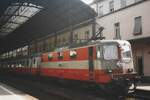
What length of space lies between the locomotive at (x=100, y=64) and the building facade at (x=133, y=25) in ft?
26.4

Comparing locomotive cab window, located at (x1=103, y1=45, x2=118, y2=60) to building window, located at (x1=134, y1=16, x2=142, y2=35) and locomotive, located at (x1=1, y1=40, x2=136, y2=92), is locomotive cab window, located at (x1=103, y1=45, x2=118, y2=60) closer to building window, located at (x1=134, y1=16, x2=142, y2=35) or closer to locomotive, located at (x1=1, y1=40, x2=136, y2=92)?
locomotive, located at (x1=1, y1=40, x2=136, y2=92)

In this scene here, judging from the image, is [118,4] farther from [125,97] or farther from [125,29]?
[125,97]

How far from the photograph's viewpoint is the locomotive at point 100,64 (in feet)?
54.4

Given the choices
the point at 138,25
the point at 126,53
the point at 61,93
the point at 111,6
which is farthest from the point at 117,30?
the point at 126,53

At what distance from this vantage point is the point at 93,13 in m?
31.3

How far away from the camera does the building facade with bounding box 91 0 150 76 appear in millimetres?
28312

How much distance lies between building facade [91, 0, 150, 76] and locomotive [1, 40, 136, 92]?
26.4ft

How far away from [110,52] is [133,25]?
516 inches

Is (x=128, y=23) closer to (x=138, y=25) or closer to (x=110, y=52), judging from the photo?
(x=138, y=25)

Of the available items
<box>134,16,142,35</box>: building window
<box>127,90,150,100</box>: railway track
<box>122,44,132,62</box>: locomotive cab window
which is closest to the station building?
<box>134,16,142,35</box>: building window

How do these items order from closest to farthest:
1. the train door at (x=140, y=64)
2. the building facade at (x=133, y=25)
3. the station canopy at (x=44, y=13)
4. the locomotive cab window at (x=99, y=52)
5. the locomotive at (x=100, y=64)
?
the locomotive at (x=100, y=64) < the locomotive cab window at (x=99, y=52) < the building facade at (x=133, y=25) < the train door at (x=140, y=64) < the station canopy at (x=44, y=13)

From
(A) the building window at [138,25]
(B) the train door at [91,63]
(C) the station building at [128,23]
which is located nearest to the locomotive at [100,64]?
(B) the train door at [91,63]

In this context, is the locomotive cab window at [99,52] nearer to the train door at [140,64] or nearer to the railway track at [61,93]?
the railway track at [61,93]

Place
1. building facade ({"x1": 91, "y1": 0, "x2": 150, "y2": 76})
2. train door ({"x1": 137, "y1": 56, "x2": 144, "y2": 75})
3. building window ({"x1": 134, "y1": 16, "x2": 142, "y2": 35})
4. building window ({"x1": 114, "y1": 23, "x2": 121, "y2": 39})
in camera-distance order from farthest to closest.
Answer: building window ({"x1": 114, "y1": 23, "x2": 121, "y2": 39}) < train door ({"x1": 137, "y1": 56, "x2": 144, "y2": 75}) < building window ({"x1": 134, "y1": 16, "x2": 142, "y2": 35}) < building facade ({"x1": 91, "y1": 0, "x2": 150, "y2": 76})
